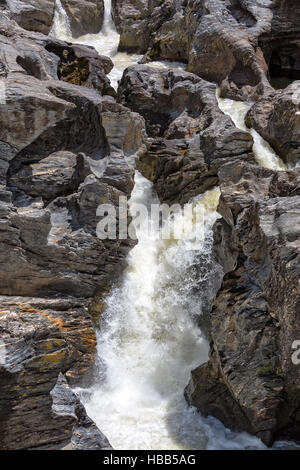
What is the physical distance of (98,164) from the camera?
444 inches

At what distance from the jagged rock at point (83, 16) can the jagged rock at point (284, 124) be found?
46.3ft

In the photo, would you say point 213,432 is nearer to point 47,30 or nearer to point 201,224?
point 201,224

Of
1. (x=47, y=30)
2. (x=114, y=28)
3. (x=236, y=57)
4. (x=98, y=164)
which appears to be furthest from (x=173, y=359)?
(x=114, y=28)

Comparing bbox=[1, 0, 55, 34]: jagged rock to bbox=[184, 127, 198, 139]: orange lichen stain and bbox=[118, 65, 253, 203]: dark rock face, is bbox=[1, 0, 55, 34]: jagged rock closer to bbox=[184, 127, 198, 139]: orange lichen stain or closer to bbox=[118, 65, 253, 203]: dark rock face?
bbox=[118, 65, 253, 203]: dark rock face

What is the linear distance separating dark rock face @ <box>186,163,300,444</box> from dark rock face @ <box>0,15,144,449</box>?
232 centimetres

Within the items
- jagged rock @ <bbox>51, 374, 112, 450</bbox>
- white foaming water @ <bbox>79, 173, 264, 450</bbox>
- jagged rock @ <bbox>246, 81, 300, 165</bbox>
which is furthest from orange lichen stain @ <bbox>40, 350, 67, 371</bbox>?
jagged rock @ <bbox>246, 81, 300, 165</bbox>

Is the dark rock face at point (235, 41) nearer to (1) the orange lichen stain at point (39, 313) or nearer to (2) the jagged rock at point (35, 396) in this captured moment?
(1) the orange lichen stain at point (39, 313)

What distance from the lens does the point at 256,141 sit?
1419 cm

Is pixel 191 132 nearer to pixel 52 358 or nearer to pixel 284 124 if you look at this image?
pixel 284 124

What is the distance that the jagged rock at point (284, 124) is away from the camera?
532 inches

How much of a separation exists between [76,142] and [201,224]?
436 centimetres

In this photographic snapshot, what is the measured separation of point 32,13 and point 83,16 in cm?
649

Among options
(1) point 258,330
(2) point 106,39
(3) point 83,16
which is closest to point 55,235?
(1) point 258,330

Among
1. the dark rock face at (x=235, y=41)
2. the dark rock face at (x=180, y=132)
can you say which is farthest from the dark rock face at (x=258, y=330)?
the dark rock face at (x=235, y=41)
